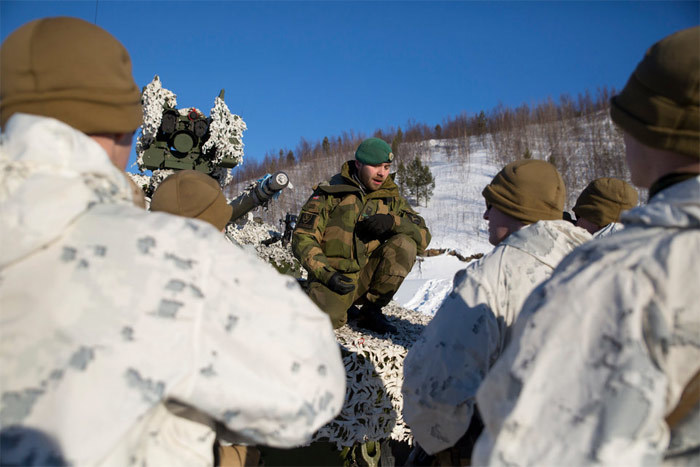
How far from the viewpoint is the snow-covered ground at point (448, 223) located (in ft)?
30.5

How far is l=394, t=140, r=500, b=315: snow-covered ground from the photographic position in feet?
30.5

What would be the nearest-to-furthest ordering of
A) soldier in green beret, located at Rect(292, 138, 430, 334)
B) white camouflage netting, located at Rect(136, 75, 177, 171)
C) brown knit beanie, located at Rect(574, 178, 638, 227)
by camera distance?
1. brown knit beanie, located at Rect(574, 178, 638, 227)
2. soldier in green beret, located at Rect(292, 138, 430, 334)
3. white camouflage netting, located at Rect(136, 75, 177, 171)

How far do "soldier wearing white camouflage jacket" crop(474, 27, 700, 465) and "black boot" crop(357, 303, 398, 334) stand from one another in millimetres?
2501

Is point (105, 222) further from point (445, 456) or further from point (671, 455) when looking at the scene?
point (445, 456)

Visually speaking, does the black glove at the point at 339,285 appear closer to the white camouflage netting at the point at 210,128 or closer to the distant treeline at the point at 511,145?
the white camouflage netting at the point at 210,128

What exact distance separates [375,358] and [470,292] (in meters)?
1.40

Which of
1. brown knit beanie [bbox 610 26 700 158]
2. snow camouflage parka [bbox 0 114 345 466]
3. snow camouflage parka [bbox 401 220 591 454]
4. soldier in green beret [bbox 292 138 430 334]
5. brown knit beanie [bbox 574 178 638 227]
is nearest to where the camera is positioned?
snow camouflage parka [bbox 0 114 345 466]

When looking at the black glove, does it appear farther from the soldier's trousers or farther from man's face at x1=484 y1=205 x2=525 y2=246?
man's face at x1=484 y1=205 x2=525 y2=246

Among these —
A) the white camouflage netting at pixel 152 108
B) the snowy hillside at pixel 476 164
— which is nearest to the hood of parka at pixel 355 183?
the white camouflage netting at pixel 152 108

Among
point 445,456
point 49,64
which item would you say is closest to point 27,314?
point 49,64

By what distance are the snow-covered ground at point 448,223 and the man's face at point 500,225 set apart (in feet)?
18.3

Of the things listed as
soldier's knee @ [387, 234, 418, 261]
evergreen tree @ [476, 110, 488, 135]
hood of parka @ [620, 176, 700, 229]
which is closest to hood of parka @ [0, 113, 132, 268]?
hood of parka @ [620, 176, 700, 229]

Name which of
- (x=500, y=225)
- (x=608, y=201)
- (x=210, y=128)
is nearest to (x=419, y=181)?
(x=210, y=128)

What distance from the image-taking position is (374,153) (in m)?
3.53
